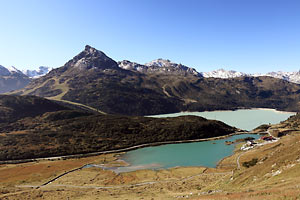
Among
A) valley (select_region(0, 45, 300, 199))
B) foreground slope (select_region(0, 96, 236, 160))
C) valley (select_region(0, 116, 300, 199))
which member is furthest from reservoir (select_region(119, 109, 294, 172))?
foreground slope (select_region(0, 96, 236, 160))

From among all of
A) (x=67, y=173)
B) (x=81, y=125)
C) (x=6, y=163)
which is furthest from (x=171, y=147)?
(x=6, y=163)

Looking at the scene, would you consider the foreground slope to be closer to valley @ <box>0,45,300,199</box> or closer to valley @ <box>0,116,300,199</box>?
valley @ <box>0,45,300,199</box>

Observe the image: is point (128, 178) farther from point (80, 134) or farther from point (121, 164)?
point (80, 134)

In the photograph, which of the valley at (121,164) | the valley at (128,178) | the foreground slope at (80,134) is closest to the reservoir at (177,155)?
the valley at (121,164)

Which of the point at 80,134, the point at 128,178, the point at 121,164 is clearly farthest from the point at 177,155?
the point at 80,134

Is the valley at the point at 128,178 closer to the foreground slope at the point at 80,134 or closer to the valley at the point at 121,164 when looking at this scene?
the valley at the point at 121,164

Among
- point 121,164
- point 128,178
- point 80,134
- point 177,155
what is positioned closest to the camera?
point 128,178

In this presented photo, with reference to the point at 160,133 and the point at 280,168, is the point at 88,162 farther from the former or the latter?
the point at 280,168

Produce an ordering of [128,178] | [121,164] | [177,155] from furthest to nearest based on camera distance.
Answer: [177,155] < [121,164] < [128,178]
